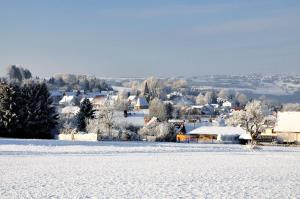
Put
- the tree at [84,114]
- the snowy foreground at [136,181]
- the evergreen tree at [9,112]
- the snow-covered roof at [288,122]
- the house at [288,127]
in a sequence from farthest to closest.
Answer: the snow-covered roof at [288,122]
the house at [288,127]
the tree at [84,114]
the evergreen tree at [9,112]
the snowy foreground at [136,181]

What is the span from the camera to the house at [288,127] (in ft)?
350

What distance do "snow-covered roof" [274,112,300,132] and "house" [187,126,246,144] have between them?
25.0 feet

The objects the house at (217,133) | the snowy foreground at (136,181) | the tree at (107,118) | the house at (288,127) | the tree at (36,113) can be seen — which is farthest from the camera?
the house at (217,133)

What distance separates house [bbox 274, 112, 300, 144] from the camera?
350 ft

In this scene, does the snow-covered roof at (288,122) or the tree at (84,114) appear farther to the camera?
the snow-covered roof at (288,122)

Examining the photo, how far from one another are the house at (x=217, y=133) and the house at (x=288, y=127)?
24.2 ft

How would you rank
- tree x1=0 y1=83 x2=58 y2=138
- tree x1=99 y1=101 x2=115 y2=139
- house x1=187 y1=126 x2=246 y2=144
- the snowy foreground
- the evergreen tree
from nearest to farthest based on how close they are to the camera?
the snowy foreground → the evergreen tree → tree x1=0 y1=83 x2=58 y2=138 → tree x1=99 y1=101 x2=115 y2=139 → house x1=187 y1=126 x2=246 y2=144

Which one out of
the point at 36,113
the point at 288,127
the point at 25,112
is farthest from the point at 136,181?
the point at 288,127

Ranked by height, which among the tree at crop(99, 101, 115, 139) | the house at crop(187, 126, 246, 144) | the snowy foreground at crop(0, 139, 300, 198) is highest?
the tree at crop(99, 101, 115, 139)

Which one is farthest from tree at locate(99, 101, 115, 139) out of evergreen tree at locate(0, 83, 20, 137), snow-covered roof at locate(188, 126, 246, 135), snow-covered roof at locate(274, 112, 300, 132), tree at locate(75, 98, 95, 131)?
snow-covered roof at locate(274, 112, 300, 132)

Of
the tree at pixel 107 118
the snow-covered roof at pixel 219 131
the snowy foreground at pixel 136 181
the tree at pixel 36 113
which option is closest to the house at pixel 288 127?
the snow-covered roof at pixel 219 131

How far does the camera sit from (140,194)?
21328mm

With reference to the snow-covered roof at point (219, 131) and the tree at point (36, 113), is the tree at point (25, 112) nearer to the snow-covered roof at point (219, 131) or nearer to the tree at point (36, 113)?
the tree at point (36, 113)

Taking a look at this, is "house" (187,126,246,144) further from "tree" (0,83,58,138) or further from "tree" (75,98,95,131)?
"tree" (0,83,58,138)
